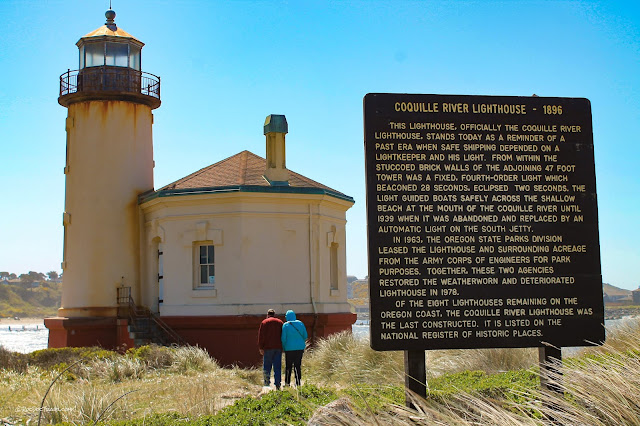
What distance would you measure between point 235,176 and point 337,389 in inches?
519

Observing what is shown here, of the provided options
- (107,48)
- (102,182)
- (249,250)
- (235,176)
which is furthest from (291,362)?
(107,48)

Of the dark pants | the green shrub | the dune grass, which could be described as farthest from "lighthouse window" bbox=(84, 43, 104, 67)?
the green shrub

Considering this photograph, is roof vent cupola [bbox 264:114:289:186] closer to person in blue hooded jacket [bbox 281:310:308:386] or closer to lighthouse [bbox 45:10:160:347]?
lighthouse [bbox 45:10:160:347]

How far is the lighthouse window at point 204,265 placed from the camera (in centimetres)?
2492

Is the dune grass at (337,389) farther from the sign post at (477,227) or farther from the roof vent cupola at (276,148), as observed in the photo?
the roof vent cupola at (276,148)

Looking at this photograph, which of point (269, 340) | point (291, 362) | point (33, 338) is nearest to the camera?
point (291, 362)

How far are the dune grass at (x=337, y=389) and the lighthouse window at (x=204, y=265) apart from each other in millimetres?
4192

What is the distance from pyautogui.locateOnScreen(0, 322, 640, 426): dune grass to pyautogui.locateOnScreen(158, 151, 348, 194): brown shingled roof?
20.1ft

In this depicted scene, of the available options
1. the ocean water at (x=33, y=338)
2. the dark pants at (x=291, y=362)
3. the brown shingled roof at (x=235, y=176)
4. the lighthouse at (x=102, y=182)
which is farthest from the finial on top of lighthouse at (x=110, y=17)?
the dark pants at (x=291, y=362)

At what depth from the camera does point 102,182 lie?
26625 mm

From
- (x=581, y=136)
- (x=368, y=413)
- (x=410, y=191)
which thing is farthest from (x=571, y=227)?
(x=368, y=413)

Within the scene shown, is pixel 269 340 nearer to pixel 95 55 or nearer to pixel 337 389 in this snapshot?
pixel 337 389

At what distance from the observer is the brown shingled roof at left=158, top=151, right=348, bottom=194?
1000 inches

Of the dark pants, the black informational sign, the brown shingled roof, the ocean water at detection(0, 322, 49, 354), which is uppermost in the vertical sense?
the brown shingled roof
